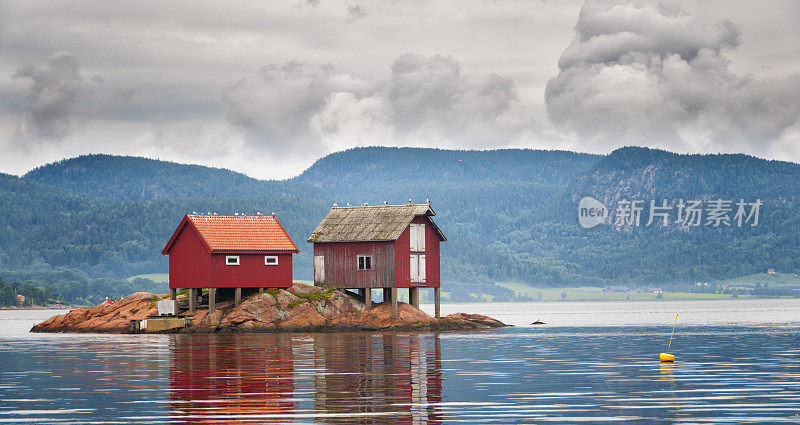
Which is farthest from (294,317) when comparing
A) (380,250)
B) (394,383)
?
(394,383)

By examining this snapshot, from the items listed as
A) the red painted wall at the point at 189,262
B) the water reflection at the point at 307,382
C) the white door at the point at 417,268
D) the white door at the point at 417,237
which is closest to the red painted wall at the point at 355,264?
the white door at the point at 417,268

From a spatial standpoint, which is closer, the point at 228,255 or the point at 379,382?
the point at 379,382

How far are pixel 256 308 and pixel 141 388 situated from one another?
1871 inches

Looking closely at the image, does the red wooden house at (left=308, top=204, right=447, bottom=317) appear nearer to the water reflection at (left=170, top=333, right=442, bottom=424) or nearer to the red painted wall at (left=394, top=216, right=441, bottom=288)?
the red painted wall at (left=394, top=216, right=441, bottom=288)

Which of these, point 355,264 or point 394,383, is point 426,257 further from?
point 394,383

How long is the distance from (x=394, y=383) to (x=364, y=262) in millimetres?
51573

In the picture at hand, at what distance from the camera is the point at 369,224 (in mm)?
93125

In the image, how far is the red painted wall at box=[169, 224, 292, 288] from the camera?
290 ft

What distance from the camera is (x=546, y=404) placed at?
34094 millimetres

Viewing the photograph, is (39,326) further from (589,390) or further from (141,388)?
(589,390)

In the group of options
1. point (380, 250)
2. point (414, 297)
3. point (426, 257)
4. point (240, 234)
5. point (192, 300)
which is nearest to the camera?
point (380, 250)

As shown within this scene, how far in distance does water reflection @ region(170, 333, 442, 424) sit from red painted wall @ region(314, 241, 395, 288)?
21078 mm

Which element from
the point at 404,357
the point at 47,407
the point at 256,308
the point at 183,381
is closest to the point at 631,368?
the point at 404,357

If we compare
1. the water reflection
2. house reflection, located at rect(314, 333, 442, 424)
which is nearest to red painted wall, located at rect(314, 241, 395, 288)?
the water reflection
